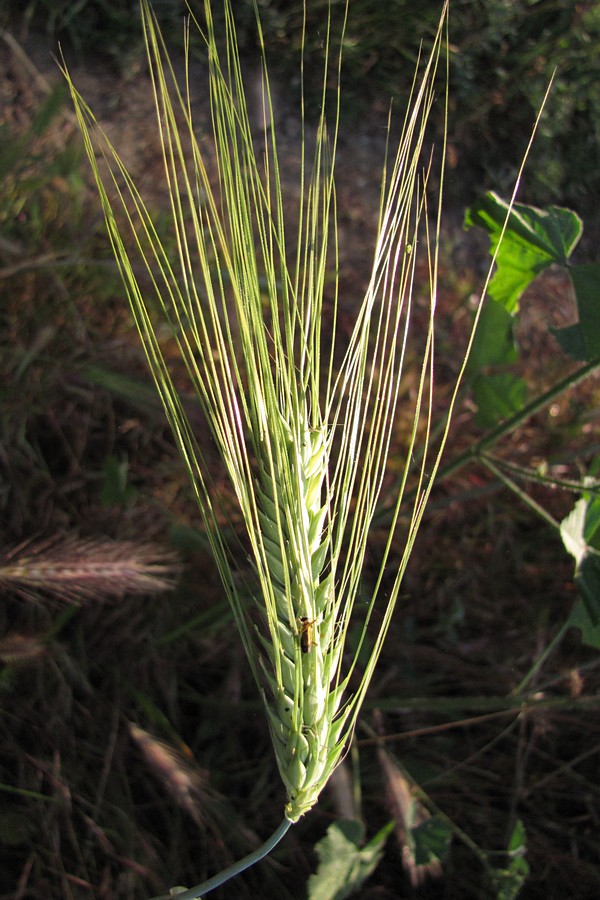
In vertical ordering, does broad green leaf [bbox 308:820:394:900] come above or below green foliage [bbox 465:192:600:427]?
below

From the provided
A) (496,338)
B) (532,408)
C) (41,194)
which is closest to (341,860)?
(532,408)

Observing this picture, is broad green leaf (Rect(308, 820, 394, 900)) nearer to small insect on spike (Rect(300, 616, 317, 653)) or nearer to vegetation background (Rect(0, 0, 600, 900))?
vegetation background (Rect(0, 0, 600, 900))

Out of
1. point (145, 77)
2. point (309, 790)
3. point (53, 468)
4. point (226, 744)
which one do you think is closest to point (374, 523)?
point (309, 790)

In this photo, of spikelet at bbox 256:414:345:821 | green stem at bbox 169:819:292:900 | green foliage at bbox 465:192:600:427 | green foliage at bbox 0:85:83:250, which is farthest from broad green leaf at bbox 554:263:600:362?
green foliage at bbox 0:85:83:250

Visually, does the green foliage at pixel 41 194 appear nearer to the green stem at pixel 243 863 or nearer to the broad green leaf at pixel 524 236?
the broad green leaf at pixel 524 236

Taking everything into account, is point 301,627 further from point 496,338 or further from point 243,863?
point 496,338

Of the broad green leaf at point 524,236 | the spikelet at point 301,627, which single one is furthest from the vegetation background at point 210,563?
the spikelet at point 301,627
